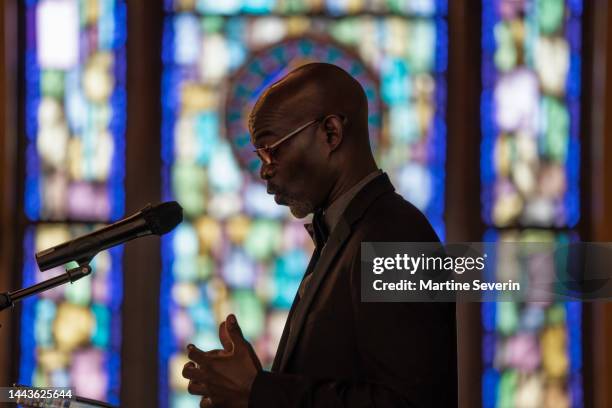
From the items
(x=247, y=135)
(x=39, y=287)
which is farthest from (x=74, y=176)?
(x=39, y=287)

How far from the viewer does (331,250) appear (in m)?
1.50

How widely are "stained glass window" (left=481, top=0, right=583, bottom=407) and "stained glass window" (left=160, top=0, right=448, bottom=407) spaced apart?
0.71 ft

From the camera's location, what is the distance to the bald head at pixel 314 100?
1526 millimetres

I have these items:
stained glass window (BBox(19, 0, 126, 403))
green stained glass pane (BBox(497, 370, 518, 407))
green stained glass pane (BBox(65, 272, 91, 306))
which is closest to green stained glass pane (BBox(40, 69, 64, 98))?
stained glass window (BBox(19, 0, 126, 403))

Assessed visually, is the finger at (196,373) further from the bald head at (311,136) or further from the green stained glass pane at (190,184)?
the green stained glass pane at (190,184)

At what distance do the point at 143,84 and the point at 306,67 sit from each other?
236 cm

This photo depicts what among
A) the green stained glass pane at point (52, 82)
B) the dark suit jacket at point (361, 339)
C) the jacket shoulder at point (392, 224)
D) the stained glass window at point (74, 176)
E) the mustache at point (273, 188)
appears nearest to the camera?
the dark suit jacket at point (361, 339)

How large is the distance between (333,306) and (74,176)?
8.59ft

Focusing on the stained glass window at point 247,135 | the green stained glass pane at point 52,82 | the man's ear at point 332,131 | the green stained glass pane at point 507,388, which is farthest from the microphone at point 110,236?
the green stained glass pane at point 507,388

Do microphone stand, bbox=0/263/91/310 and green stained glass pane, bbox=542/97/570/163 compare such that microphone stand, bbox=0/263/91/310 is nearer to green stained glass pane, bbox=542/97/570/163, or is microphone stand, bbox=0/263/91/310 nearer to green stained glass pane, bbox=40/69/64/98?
green stained glass pane, bbox=40/69/64/98

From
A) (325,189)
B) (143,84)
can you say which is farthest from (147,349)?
(325,189)

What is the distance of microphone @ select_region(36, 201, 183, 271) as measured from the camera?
5.14 feet

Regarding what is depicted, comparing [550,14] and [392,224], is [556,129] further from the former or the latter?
[392,224]

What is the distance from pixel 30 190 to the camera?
12.6 feet
